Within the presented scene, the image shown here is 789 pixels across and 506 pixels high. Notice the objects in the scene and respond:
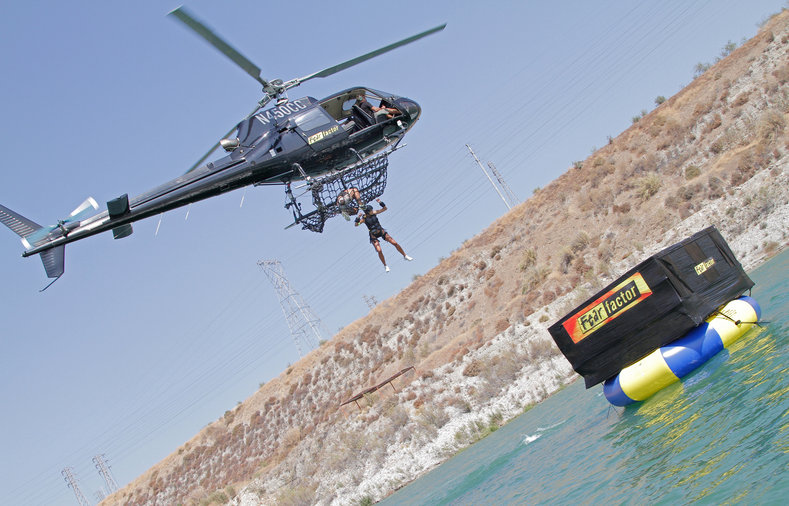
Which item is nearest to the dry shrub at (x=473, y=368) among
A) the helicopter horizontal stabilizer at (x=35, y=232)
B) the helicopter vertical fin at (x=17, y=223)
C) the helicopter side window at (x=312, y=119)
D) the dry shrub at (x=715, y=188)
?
the dry shrub at (x=715, y=188)

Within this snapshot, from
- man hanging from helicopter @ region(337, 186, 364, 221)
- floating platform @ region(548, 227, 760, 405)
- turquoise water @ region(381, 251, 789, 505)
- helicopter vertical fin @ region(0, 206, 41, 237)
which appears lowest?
turquoise water @ region(381, 251, 789, 505)

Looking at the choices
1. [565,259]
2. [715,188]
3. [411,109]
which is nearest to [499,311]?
[565,259]

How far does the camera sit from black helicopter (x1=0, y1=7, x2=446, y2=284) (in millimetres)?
18766

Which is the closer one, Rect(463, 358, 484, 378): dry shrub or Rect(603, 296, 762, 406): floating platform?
Rect(603, 296, 762, 406): floating platform

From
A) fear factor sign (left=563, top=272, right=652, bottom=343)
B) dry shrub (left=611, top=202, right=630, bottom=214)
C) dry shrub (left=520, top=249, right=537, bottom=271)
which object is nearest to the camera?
fear factor sign (left=563, top=272, right=652, bottom=343)

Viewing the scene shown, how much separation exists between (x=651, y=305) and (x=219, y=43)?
44.2 ft

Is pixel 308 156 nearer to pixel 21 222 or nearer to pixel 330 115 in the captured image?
pixel 330 115

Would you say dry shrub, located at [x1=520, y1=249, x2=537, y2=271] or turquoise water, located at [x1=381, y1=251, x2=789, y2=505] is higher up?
dry shrub, located at [x1=520, y1=249, x2=537, y2=271]

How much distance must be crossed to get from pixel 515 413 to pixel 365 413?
39.2ft

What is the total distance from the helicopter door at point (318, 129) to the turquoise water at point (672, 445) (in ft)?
35.6

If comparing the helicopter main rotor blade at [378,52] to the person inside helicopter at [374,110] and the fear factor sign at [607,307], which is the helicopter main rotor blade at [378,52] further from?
the fear factor sign at [607,307]

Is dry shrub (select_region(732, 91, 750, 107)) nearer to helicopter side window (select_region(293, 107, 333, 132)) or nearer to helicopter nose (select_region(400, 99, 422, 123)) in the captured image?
helicopter nose (select_region(400, 99, 422, 123))

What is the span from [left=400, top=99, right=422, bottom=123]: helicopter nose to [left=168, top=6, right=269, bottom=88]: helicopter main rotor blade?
4.42 meters

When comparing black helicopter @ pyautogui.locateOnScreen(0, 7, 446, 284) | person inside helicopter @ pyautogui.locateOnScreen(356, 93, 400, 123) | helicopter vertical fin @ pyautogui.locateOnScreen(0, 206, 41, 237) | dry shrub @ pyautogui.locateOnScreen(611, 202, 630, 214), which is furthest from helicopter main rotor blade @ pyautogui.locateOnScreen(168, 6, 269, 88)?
dry shrub @ pyautogui.locateOnScreen(611, 202, 630, 214)
